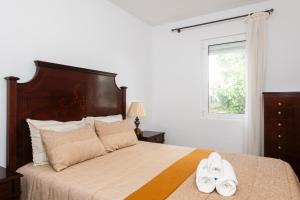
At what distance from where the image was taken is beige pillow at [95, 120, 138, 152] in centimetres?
219

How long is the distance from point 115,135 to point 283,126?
1981 mm

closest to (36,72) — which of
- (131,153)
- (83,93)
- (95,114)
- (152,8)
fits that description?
(83,93)

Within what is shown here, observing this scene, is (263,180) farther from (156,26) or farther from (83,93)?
(156,26)

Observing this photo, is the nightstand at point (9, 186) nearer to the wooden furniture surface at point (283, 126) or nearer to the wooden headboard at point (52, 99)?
the wooden headboard at point (52, 99)

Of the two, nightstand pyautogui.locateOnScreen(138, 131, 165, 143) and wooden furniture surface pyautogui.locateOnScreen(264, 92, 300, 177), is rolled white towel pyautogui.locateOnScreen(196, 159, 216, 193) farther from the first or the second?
nightstand pyautogui.locateOnScreen(138, 131, 165, 143)

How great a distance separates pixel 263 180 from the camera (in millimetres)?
1430

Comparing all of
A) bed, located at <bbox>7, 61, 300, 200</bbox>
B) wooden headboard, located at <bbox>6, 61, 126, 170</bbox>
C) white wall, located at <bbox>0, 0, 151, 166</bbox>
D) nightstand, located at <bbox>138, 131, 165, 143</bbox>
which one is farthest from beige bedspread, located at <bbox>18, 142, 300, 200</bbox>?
nightstand, located at <bbox>138, 131, 165, 143</bbox>

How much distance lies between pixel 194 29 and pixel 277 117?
1905mm

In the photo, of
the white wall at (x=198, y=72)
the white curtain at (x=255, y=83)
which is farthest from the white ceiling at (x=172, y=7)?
the white curtain at (x=255, y=83)

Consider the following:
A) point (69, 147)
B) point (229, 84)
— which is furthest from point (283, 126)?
point (69, 147)

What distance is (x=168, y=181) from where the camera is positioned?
1419 millimetres

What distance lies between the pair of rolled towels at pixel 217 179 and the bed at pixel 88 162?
0.04m

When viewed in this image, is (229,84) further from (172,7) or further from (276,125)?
(172,7)

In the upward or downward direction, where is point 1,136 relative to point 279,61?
downward
